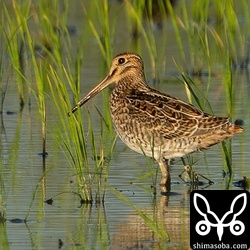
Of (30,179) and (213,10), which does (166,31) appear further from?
(30,179)

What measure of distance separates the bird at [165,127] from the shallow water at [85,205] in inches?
6.7

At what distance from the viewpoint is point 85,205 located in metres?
9.39

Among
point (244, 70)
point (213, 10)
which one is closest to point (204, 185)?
point (244, 70)

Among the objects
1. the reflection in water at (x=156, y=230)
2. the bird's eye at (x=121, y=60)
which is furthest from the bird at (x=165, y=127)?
the reflection in water at (x=156, y=230)

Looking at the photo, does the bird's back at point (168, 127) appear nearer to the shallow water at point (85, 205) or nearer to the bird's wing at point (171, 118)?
the bird's wing at point (171, 118)

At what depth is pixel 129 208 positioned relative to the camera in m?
9.26

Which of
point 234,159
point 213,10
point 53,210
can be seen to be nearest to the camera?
point 53,210

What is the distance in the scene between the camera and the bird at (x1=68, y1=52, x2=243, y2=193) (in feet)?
33.0

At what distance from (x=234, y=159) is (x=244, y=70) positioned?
16.9 feet

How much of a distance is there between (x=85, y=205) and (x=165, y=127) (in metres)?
A: 1.17

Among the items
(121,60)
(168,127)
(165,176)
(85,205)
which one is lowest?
(85,205)

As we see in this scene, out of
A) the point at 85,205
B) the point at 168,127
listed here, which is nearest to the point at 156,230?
the point at 85,205

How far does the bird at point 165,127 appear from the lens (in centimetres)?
1005

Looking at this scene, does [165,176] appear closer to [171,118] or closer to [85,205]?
[171,118]
